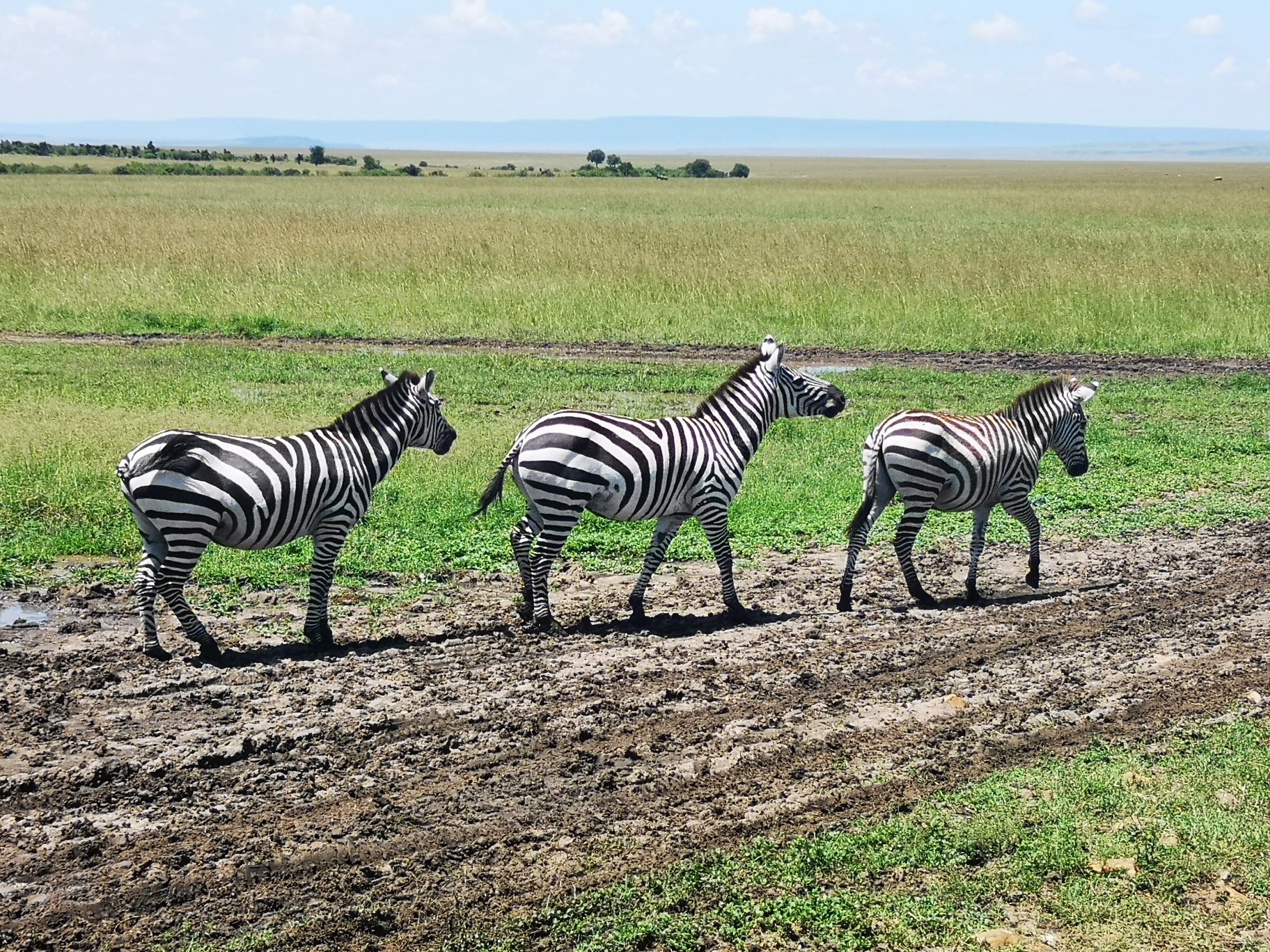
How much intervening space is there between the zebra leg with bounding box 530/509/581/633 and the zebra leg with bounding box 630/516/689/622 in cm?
59

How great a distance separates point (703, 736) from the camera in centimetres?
694

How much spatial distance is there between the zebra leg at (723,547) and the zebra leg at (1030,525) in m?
2.41

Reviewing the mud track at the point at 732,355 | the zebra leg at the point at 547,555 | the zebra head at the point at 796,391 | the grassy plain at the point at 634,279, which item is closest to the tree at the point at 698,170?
the grassy plain at the point at 634,279

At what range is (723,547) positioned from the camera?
921cm

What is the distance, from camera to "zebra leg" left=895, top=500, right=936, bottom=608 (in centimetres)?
967

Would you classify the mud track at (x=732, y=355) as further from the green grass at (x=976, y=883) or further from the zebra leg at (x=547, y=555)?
the green grass at (x=976, y=883)

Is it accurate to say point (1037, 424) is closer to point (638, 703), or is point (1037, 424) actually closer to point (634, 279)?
point (638, 703)

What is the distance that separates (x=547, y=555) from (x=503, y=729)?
2004 millimetres

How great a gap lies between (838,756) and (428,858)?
2.23m

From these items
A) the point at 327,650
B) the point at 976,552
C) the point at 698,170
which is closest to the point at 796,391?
the point at 976,552

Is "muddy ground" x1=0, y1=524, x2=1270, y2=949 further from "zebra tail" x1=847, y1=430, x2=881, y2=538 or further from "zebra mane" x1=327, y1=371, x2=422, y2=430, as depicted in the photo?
"zebra mane" x1=327, y1=371, x2=422, y2=430

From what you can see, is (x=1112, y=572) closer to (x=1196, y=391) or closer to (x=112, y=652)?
(x=112, y=652)

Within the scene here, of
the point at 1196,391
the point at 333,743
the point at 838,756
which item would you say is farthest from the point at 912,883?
the point at 1196,391

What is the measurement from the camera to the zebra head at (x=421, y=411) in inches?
362
